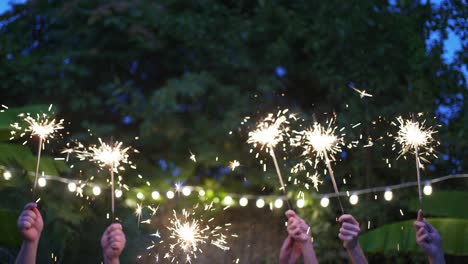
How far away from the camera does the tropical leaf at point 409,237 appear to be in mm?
7137

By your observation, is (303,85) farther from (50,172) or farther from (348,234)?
(348,234)

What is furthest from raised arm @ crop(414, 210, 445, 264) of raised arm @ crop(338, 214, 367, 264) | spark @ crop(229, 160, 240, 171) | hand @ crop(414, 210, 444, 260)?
spark @ crop(229, 160, 240, 171)

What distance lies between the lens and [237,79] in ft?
32.4


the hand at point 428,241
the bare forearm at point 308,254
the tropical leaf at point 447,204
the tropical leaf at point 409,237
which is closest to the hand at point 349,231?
the bare forearm at point 308,254

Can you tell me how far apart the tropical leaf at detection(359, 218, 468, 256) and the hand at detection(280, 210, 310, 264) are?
10.9 feet

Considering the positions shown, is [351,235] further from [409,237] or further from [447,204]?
[447,204]

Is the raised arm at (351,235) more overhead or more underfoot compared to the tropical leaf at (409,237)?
more underfoot

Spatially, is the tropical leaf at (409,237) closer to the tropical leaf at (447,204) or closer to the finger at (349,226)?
the tropical leaf at (447,204)

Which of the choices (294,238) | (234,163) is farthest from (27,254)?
(234,163)

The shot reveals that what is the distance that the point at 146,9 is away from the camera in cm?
991

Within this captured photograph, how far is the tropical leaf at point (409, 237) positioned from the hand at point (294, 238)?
3.32 meters

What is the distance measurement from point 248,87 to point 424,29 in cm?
225

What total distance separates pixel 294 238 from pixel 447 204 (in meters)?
3.85

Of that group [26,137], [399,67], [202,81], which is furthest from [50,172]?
[399,67]
